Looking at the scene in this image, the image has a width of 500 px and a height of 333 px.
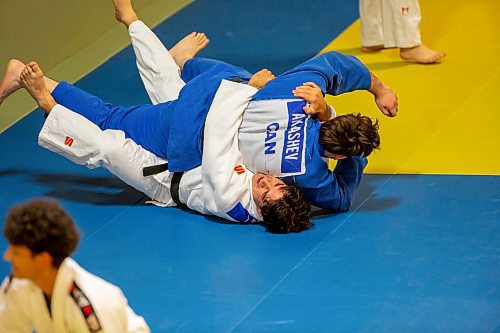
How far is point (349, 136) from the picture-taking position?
16.6 ft

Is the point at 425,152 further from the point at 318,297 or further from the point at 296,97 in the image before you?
the point at 318,297

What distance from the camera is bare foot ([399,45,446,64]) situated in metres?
7.16

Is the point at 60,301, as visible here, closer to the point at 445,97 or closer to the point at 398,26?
the point at 445,97

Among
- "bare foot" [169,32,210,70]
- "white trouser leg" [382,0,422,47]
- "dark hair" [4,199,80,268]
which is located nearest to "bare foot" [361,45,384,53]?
"white trouser leg" [382,0,422,47]

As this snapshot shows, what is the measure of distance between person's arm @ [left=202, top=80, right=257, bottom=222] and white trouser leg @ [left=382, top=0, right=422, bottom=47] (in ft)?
6.67

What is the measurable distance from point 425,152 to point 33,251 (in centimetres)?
337

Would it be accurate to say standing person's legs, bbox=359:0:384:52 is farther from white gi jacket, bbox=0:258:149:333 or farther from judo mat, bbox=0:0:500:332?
white gi jacket, bbox=0:258:149:333

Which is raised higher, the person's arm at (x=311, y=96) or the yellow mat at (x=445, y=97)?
the person's arm at (x=311, y=96)

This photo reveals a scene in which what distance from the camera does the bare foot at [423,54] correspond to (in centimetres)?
716

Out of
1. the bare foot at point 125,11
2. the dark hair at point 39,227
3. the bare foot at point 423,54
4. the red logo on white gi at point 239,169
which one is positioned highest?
the dark hair at point 39,227

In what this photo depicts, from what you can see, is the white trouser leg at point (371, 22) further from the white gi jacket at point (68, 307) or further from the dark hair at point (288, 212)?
the white gi jacket at point (68, 307)

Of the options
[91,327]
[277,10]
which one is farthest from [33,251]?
[277,10]

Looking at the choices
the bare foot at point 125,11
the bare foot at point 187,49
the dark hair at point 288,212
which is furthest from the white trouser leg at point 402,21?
the dark hair at point 288,212

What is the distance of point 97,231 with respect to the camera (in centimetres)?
541
